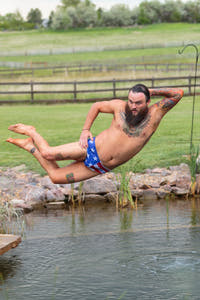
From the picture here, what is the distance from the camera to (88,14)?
3634 inches

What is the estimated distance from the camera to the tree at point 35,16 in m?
126

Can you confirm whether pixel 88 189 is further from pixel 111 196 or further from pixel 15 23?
pixel 15 23

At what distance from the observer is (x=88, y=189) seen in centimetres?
1088

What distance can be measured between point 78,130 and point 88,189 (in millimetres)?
5416

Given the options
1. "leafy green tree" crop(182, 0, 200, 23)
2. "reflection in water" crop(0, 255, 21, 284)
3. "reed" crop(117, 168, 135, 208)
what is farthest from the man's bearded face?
"leafy green tree" crop(182, 0, 200, 23)

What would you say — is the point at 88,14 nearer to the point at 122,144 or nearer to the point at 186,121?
the point at 186,121

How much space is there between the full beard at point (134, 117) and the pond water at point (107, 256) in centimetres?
173

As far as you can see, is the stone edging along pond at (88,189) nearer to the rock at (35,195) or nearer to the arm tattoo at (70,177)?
the rock at (35,195)

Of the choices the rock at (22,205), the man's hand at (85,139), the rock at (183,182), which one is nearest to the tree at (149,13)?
the rock at (183,182)

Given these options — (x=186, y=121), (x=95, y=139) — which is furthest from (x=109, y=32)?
(x=95, y=139)

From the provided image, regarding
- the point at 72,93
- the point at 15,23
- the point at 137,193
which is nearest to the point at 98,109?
the point at 137,193

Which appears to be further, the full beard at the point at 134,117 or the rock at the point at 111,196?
the rock at the point at 111,196

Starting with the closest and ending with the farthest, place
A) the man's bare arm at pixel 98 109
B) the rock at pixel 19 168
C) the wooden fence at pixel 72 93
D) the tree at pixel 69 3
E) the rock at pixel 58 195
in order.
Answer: the man's bare arm at pixel 98 109
the rock at pixel 58 195
the rock at pixel 19 168
the wooden fence at pixel 72 93
the tree at pixel 69 3

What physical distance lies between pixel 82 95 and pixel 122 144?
73.3 ft
